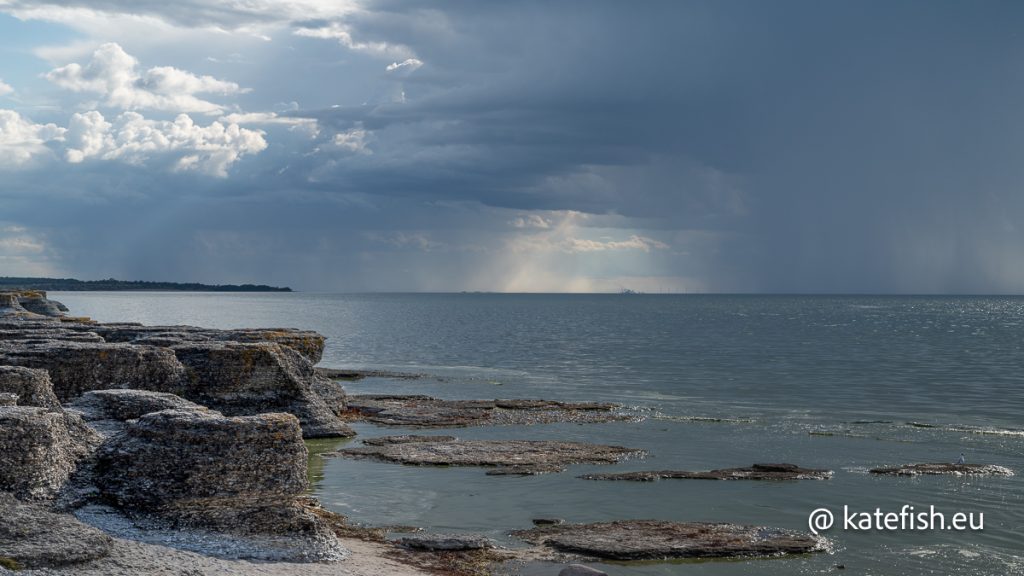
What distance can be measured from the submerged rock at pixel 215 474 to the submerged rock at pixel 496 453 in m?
9.75

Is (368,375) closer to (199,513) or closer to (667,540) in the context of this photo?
(667,540)

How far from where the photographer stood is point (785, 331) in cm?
12769

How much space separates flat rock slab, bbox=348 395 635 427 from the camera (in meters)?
38.4

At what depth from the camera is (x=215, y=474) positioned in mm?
18188

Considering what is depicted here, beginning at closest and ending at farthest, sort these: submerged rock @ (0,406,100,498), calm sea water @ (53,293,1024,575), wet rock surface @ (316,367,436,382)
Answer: submerged rock @ (0,406,100,498), calm sea water @ (53,293,1024,575), wet rock surface @ (316,367,436,382)

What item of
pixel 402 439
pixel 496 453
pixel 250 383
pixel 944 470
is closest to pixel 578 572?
pixel 496 453

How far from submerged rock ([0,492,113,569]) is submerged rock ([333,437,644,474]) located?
44.7ft

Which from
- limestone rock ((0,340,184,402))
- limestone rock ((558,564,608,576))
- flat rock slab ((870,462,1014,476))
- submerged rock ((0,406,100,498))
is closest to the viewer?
limestone rock ((558,564,608,576))

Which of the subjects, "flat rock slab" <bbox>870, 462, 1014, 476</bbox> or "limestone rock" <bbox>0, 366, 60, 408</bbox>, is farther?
"flat rock slab" <bbox>870, 462, 1014, 476</bbox>

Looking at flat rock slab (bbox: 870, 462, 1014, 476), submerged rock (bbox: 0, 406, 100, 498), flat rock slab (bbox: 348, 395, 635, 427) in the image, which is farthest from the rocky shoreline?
flat rock slab (bbox: 348, 395, 635, 427)

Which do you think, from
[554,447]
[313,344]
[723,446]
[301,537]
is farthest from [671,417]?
[301,537]

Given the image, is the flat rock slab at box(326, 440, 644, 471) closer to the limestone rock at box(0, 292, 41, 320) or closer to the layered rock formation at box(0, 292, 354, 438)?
the layered rock formation at box(0, 292, 354, 438)

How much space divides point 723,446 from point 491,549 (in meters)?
15.8

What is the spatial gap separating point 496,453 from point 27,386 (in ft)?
44.6
